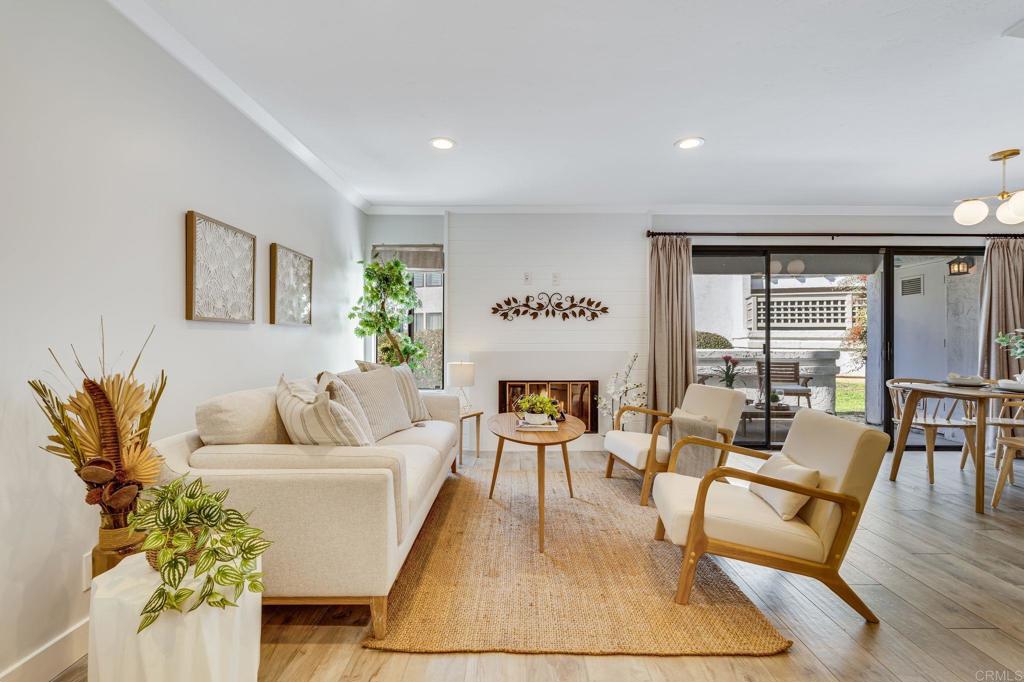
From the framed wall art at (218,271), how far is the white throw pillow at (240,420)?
1.72 feet

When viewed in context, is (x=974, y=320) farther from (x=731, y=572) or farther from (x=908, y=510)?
(x=731, y=572)

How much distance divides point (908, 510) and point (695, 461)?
1520 millimetres

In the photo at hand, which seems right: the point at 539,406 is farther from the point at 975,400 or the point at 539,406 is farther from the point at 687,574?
the point at 975,400

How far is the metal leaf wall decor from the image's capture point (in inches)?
196

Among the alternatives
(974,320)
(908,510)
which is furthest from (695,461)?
(974,320)

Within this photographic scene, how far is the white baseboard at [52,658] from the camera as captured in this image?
60.0 inches

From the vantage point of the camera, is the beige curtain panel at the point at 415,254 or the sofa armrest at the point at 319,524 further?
the beige curtain panel at the point at 415,254

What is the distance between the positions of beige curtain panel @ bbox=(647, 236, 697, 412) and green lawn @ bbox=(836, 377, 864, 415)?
175cm

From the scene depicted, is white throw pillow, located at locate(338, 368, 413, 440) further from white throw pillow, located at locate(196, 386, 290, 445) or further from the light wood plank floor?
the light wood plank floor

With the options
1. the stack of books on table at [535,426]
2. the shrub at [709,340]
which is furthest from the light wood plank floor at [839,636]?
the shrub at [709,340]

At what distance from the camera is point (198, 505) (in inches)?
54.8

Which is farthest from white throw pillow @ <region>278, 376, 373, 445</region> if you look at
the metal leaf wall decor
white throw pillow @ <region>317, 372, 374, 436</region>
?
the metal leaf wall decor

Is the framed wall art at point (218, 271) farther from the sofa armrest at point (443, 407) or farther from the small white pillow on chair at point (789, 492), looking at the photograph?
the small white pillow on chair at point (789, 492)

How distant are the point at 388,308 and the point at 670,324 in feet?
9.37
